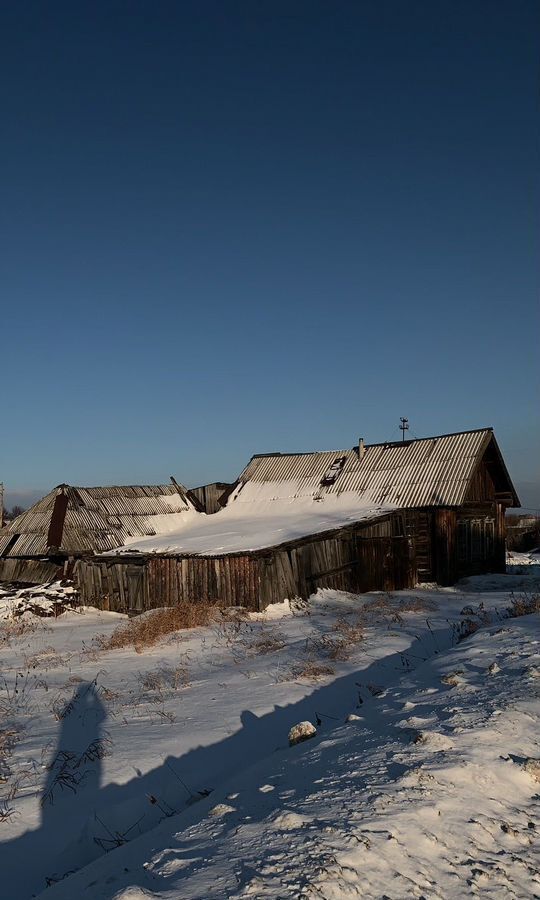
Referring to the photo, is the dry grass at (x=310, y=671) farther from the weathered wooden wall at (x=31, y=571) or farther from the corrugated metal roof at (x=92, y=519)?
the weathered wooden wall at (x=31, y=571)

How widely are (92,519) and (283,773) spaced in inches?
830

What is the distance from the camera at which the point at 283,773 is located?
16.2 ft

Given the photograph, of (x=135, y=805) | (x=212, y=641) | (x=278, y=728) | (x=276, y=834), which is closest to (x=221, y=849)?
(x=276, y=834)

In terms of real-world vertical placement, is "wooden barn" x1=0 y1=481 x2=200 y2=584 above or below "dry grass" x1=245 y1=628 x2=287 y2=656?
above

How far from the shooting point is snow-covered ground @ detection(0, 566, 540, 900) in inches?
133

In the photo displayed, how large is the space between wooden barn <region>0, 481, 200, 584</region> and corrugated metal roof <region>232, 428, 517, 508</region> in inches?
169

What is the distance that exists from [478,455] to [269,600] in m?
10.3

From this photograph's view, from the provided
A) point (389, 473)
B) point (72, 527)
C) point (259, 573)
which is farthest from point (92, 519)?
point (389, 473)

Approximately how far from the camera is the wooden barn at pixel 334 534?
63.0 feet

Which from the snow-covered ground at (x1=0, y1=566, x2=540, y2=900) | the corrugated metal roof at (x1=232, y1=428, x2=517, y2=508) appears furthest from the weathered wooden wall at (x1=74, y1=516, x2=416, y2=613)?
the snow-covered ground at (x1=0, y1=566, x2=540, y2=900)

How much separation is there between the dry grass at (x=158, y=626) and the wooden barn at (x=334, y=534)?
206cm

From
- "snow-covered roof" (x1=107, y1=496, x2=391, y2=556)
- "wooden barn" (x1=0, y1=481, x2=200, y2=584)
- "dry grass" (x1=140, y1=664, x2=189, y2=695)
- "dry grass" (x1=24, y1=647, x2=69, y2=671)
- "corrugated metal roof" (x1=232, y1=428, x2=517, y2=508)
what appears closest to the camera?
"dry grass" (x1=140, y1=664, x2=189, y2=695)

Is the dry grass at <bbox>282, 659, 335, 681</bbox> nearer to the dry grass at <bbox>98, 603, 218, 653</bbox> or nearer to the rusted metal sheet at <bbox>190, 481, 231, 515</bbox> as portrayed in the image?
the dry grass at <bbox>98, 603, 218, 653</bbox>

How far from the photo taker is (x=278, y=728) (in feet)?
23.5
